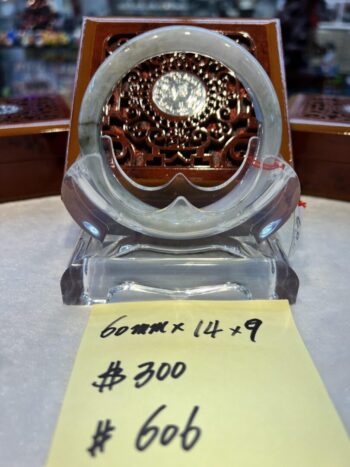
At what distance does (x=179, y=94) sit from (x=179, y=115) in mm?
25

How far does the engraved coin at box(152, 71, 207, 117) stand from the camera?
629 millimetres

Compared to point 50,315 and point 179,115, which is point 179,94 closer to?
point 179,115

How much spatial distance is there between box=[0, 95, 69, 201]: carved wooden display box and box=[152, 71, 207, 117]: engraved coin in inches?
5.9

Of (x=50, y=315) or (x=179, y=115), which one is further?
(x=179, y=115)

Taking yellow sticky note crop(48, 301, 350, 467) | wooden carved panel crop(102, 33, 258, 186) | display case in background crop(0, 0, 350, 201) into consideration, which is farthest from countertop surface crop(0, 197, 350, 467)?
display case in background crop(0, 0, 350, 201)

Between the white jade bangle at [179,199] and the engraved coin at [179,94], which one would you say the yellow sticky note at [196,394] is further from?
the engraved coin at [179,94]

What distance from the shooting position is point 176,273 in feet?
1.56

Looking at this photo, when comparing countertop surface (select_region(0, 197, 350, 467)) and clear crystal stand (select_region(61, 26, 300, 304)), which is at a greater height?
clear crystal stand (select_region(61, 26, 300, 304))

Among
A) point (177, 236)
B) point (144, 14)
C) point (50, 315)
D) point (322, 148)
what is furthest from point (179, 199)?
point (144, 14)

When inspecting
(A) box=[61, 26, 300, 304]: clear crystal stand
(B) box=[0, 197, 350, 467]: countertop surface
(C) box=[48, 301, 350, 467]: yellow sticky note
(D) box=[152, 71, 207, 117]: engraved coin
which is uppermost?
(D) box=[152, 71, 207, 117]: engraved coin

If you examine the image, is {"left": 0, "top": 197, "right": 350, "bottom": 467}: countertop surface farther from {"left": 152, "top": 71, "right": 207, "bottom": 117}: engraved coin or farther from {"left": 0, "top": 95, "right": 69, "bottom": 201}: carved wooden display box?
{"left": 152, "top": 71, "right": 207, "bottom": 117}: engraved coin

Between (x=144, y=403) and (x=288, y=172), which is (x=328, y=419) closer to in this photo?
(x=144, y=403)

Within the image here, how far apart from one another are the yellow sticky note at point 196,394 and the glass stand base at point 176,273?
0.05 feet

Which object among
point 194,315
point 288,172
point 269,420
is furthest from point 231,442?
point 288,172
